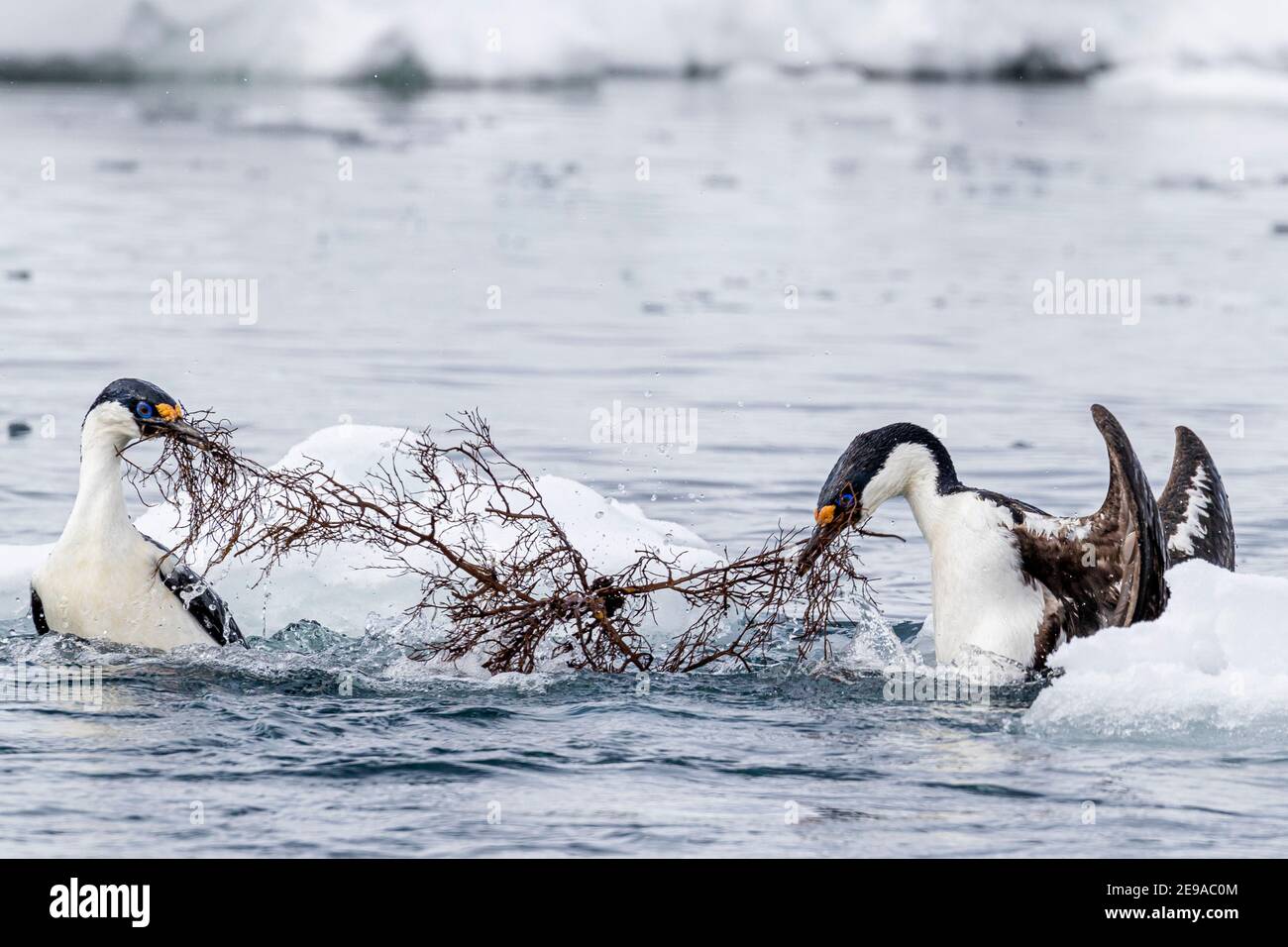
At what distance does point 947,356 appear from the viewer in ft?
55.4

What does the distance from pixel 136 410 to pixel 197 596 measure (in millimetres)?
828

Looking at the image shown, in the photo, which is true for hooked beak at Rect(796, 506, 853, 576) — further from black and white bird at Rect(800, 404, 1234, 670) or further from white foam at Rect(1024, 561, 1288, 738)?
white foam at Rect(1024, 561, 1288, 738)

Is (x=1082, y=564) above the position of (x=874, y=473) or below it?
below

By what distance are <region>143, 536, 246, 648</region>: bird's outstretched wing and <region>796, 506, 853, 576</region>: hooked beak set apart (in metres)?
2.35

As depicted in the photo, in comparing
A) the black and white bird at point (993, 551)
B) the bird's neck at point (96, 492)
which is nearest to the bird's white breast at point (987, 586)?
the black and white bird at point (993, 551)

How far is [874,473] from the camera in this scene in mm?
8016

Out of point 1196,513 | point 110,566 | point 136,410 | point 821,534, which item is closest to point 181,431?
point 136,410

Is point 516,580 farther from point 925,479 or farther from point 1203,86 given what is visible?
point 1203,86

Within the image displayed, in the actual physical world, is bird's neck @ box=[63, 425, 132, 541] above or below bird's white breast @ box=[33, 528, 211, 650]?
above

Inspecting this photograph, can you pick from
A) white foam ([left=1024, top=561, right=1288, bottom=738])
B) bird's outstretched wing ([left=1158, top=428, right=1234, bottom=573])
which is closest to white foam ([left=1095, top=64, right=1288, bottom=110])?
bird's outstretched wing ([left=1158, top=428, right=1234, bottom=573])

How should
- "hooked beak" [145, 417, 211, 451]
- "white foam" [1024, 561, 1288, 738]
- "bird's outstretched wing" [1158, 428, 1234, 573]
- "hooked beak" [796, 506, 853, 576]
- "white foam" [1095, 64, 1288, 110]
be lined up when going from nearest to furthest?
"white foam" [1024, 561, 1288, 738]
"hooked beak" [796, 506, 853, 576]
"hooked beak" [145, 417, 211, 451]
"bird's outstretched wing" [1158, 428, 1234, 573]
"white foam" [1095, 64, 1288, 110]

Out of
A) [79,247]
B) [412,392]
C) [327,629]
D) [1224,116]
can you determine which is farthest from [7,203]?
[1224,116]

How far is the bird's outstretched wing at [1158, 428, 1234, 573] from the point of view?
28.2ft
